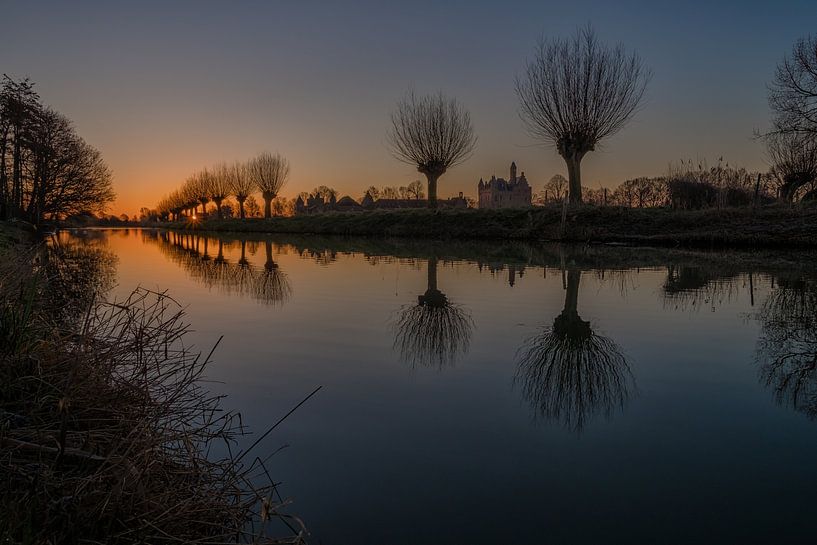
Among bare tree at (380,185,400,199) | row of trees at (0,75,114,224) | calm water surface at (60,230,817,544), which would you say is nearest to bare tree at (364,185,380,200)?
bare tree at (380,185,400,199)

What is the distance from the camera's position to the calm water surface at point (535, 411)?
2.61m

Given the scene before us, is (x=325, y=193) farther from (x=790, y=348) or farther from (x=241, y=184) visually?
(x=790, y=348)

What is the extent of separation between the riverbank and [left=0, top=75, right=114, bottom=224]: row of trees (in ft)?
64.3

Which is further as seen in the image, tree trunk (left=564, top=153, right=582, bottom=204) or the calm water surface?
tree trunk (left=564, top=153, right=582, bottom=204)

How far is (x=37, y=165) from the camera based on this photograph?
105 feet

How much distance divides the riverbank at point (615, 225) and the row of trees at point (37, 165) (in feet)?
64.3

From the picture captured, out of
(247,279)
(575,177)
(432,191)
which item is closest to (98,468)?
(247,279)

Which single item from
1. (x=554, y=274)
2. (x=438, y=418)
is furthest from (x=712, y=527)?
(x=554, y=274)

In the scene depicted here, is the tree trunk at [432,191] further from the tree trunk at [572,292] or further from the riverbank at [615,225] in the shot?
the tree trunk at [572,292]

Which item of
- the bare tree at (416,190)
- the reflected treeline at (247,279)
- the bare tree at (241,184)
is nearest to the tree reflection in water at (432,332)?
the reflected treeline at (247,279)

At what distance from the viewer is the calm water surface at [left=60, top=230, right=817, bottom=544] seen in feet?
8.57

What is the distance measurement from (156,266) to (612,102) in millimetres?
23579

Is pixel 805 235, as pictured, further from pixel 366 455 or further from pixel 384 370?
pixel 366 455

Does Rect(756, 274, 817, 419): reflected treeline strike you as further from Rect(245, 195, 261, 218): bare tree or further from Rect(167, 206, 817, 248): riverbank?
Rect(245, 195, 261, 218): bare tree
